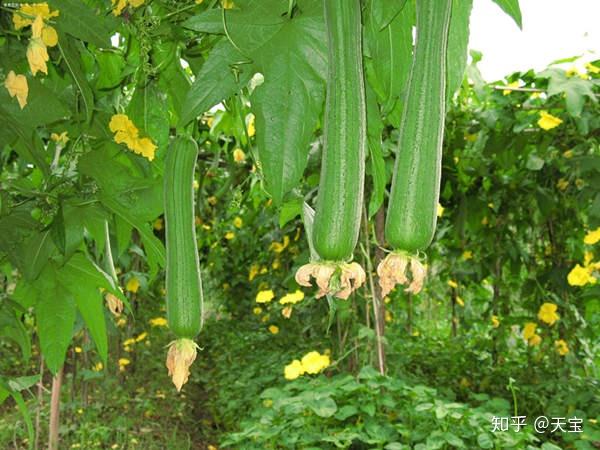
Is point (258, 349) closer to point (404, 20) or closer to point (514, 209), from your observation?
point (514, 209)

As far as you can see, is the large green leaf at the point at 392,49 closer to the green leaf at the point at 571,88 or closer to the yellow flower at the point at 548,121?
the green leaf at the point at 571,88

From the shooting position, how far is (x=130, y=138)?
3.60ft

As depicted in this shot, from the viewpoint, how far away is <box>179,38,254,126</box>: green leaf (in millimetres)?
722

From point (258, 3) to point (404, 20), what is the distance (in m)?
0.15

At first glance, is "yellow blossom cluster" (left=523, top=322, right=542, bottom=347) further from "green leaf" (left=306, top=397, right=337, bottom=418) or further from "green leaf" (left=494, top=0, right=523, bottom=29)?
"green leaf" (left=494, top=0, right=523, bottom=29)

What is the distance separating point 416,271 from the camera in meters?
0.58

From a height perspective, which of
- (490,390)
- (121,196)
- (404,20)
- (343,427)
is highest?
(404,20)

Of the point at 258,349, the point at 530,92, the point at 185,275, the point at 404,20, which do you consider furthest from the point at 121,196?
the point at 258,349

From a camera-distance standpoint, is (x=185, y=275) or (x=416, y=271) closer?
(x=416, y=271)

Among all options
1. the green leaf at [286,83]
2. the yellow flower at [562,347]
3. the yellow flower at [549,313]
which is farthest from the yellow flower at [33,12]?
the yellow flower at [562,347]

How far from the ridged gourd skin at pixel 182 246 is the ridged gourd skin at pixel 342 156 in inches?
8.3

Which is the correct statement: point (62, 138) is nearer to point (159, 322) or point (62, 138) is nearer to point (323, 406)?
point (323, 406)

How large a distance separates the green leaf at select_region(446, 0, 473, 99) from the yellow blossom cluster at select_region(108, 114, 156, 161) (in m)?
0.54

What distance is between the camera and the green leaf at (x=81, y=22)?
970 mm
